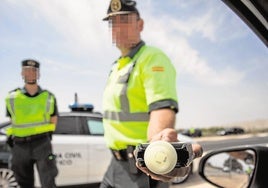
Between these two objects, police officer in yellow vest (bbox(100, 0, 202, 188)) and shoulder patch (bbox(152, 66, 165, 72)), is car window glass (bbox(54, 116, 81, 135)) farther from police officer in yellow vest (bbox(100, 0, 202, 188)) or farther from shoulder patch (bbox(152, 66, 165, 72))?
shoulder patch (bbox(152, 66, 165, 72))

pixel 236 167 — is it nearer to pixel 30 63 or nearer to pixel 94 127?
pixel 30 63

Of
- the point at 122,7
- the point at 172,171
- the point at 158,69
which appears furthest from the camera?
the point at 122,7

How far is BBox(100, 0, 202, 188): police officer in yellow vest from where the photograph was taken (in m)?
1.30

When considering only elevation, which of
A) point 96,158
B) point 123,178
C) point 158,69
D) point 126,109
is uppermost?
point 158,69

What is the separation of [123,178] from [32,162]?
2066 mm

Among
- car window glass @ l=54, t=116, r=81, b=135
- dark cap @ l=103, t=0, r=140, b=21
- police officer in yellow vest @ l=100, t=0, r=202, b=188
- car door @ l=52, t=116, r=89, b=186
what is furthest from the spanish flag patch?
car window glass @ l=54, t=116, r=81, b=135

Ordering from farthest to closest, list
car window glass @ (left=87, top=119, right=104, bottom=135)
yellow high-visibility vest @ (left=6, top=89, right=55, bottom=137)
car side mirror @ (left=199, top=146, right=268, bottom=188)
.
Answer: car window glass @ (left=87, top=119, right=104, bottom=135) < yellow high-visibility vest @ (left=6, top=89, right=55, bottom=137) < car side mirror @ (left=199, top=146, right=268, bottom=188)

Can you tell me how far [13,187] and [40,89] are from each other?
141cm

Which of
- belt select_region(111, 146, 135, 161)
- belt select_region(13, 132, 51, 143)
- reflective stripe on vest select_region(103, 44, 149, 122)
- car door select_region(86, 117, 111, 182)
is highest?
reflective stripe on vest select_region(103, 44, 149, 122)

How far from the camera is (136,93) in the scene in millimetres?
1375

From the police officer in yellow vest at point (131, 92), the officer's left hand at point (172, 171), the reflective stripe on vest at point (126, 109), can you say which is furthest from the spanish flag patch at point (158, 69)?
the officer's left hand at point (172, 171)

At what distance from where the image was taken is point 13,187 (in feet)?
14.5

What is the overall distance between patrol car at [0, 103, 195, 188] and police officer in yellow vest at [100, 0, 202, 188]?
312cm

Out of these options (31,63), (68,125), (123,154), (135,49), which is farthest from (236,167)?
(68,125)
